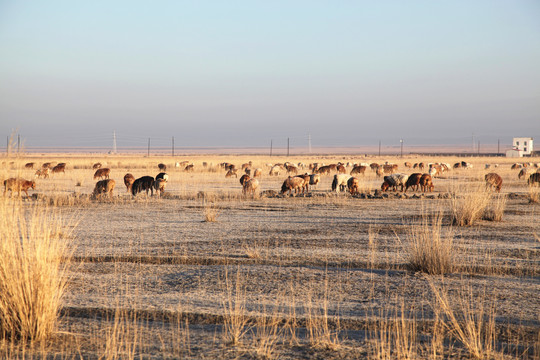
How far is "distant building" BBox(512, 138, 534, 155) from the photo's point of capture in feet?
387

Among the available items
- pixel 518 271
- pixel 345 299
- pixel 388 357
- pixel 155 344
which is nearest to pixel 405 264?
pixel 518 271

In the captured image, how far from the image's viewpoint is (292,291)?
7391 mm

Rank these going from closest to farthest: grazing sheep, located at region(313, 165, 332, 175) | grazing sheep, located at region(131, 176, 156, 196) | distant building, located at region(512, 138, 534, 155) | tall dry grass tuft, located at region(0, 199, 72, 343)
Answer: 1. tall dry grass tuft, located at region(0, 199, 72, 343)
2. grazing sheep, located at region(131, 176, 156, 196)
3. grazing sheep, located at region(313, 165, 332, 175)
4. distant building, located at region(512, 138, 534, 155)

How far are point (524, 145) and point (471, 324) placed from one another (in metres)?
127

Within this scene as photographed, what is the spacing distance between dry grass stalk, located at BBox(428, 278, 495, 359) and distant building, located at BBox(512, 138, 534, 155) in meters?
122

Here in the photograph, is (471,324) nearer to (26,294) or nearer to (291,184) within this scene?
(26,294)

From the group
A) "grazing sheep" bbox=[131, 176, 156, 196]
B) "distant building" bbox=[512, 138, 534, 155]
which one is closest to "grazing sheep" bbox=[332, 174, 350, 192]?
"grazing sheep" bbox=[131, 176, 156, 196]

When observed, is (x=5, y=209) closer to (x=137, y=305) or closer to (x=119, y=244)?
(x=137, y=305)

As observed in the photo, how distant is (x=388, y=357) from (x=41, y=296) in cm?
358

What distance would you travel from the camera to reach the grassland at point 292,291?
208 inches

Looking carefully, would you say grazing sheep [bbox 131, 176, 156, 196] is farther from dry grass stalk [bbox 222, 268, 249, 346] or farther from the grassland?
dry grass stalk [bbox 222, 268, 249, 346]

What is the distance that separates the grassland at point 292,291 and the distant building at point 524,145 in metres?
114

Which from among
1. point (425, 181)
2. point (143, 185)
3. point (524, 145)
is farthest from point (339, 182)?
point (524, 145)

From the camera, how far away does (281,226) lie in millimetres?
14742
